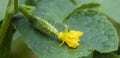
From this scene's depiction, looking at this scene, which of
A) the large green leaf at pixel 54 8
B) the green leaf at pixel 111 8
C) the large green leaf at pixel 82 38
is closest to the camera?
the large green leaf at pixel 82 38

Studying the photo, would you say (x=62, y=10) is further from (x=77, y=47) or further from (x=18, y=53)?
(x=77, y=47)

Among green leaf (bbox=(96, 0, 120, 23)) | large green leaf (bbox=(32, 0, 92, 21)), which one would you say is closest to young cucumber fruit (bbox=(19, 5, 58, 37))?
large green leaf (bbox=(32, 0, 92, 21))

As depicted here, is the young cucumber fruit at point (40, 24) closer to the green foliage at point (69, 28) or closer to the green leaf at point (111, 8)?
the green foliage at point (69, 28)

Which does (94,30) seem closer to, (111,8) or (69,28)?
(69,28)

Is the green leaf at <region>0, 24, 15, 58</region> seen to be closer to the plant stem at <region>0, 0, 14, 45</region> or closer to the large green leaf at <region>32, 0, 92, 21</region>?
the plant stem at <region>0, 0, 14, 45</region>

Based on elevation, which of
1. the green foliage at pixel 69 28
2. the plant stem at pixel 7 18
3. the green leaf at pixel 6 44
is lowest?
the green leaf at pixel 6 44

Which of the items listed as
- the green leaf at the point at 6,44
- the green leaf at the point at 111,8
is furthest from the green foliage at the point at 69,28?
the green leaf at the point at 111,8

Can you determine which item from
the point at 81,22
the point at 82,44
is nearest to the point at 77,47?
the point at 82,44
